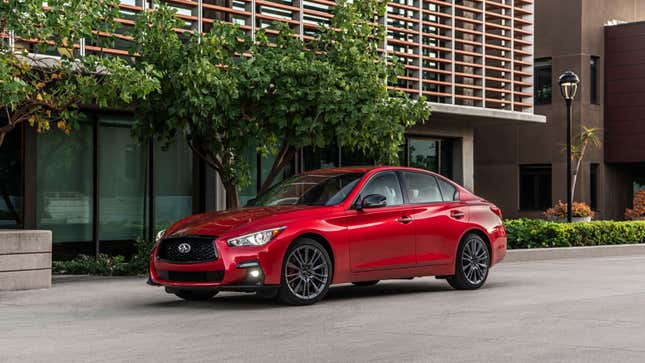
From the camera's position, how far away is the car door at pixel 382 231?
12344 mm

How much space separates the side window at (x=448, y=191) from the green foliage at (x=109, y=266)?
18.0 ft

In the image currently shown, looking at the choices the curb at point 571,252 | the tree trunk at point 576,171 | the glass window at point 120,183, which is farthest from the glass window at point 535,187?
the glass window at point 120,183

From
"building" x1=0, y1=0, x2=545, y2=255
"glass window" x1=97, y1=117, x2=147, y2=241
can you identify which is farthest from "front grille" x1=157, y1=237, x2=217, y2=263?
"glass window" x1=97, y1=117, x2=147, y2=241

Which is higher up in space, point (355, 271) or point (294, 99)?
point (294, 99)

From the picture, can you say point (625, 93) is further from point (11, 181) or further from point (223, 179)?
point (11, 181)

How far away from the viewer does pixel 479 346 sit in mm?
8609

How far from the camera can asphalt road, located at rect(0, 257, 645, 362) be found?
830cm

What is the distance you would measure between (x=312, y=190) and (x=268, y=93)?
4247 millimetres

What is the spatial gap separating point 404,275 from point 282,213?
2.04 metres

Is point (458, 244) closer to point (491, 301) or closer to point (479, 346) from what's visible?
point (491, 301)

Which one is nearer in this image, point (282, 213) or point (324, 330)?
point (324, 330)

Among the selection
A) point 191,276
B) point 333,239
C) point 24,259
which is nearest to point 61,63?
point 24,259

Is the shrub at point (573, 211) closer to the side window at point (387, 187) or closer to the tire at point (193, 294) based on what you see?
the side window at point (387, 187)

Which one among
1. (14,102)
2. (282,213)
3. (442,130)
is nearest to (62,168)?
(14,102)
